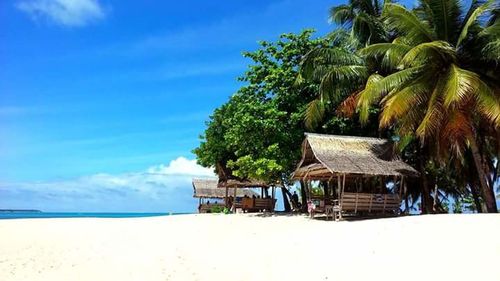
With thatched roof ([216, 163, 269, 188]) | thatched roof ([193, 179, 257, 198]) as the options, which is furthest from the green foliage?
thatched roof ([193, 179, 257, 198])

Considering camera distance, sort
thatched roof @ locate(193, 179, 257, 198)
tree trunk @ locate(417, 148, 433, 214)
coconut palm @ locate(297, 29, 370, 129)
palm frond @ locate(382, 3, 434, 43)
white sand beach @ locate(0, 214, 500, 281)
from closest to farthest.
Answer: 1. white sand beach @ locate(0, 214, 500, 281)
2. palm frond @ locate(382, 3, 434, 43)
3. coconut palm @ locate(297, 29, 370, 129)
4. tree trunk @ locate(417, 148, 433, 214)
5. thatched roof @ locate(193, 179, 257, 198)

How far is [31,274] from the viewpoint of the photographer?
9.75 meters

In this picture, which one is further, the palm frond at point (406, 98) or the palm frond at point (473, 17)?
the palm frond at point (406, 98)

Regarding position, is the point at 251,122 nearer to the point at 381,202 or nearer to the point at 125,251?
the point at 381,202

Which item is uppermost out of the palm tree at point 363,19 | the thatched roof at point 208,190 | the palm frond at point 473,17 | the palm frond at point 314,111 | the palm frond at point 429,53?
the palm tree at point 363,19

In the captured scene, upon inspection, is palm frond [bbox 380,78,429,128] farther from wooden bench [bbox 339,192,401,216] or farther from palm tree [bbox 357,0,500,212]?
wooden bench [bbox 339,192,401,216]

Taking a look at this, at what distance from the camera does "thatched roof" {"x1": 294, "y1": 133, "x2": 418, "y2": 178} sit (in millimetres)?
17797

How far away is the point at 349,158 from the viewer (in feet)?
61.0

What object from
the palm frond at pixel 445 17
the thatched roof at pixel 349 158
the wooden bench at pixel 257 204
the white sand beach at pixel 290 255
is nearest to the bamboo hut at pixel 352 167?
the thatched roof at pixel 349 158

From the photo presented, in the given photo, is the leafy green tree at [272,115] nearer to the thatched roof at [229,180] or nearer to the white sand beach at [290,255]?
the thatched roof at [229,180]

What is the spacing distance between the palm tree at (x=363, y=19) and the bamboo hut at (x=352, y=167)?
4.49 meters

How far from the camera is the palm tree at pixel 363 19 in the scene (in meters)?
20.7

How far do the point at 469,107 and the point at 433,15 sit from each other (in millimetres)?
3369

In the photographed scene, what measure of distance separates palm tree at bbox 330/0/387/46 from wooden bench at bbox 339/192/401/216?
6742 mm
